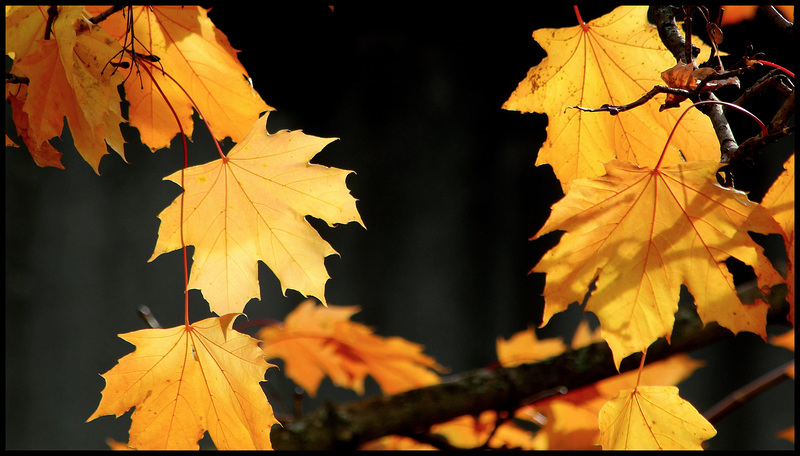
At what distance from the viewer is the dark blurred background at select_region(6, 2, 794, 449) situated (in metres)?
2.27

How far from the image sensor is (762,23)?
1497 millimetres

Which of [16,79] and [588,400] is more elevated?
[16,79]

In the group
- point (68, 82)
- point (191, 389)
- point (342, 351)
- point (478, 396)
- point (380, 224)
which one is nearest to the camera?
point (68, 82)

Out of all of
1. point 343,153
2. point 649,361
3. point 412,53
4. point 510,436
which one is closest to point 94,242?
point 343,153

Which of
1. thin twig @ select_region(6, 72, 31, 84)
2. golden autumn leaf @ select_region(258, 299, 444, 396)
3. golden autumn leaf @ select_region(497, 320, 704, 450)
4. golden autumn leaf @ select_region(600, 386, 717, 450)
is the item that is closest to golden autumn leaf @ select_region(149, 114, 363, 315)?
thin twig @ select_region(6, 72, 31, 84)

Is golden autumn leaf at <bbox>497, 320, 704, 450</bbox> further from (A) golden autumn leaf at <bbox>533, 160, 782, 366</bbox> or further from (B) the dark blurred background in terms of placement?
(B) the dark blurred background

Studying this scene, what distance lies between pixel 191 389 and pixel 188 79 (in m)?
0.40

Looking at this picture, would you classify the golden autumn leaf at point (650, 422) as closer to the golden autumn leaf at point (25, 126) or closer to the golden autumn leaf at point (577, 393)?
the golden autumn leaf at point (577, 393)

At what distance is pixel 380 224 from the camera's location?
2527mm

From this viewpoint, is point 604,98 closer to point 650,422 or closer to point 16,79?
point 650,422

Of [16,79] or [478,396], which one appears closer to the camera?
[16,79]

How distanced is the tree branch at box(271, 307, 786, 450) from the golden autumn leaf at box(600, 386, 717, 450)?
17.3 inches

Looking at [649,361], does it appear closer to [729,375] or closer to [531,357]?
[531,357]

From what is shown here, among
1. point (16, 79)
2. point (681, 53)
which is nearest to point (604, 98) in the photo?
point (681, 53)
